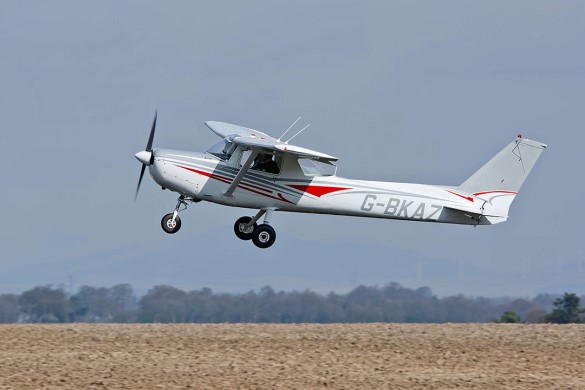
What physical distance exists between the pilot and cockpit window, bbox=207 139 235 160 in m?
0.67

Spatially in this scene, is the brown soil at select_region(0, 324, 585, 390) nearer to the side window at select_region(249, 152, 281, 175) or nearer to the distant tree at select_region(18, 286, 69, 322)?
the side window at select_region(249, 152, 281, 175)

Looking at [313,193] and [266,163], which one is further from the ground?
[266,163]

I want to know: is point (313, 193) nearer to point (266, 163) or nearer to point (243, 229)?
point (266, 163)

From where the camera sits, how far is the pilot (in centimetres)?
2812

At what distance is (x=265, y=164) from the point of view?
92.6ft

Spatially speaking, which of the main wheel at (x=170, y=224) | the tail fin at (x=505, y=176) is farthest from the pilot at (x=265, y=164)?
the tail fin at (x=505, y=176)

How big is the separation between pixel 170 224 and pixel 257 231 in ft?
6.90

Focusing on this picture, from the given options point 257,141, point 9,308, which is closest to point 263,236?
point 257,141

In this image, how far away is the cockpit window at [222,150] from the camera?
28333 mm

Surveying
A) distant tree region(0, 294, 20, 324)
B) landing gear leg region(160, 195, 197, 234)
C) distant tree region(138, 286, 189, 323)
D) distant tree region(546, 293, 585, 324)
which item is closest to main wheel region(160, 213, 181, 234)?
landing gear leg region(160, 195, 197, 234)

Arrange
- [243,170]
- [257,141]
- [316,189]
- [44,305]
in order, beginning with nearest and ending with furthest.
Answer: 1. [257,141]
2. [243,170]
3. [316,189]
4. [44,305]

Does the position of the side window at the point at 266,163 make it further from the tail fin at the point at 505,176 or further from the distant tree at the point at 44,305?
the distant tree at the point at 44,305

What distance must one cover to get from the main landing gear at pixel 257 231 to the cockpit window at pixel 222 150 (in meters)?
1.70

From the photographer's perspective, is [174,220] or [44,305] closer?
[174,220]
